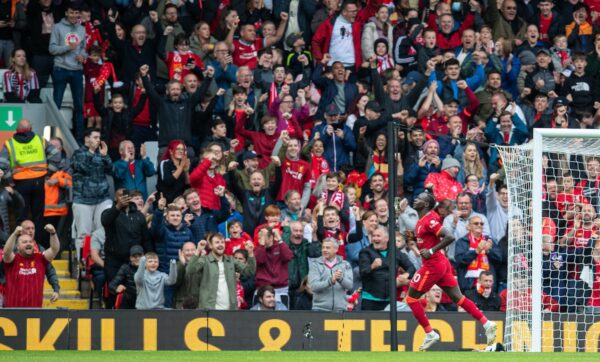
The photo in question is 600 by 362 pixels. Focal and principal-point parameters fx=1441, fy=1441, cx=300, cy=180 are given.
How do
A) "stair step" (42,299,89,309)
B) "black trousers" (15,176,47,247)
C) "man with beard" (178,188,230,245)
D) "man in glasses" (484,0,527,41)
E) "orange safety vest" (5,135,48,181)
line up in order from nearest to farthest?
"man with beard" (178,188,230,245)
"stair step" (42,299,89,309)
"black trousers" (15,176,47,247)
"orange safety vest" (5,135,48,181)
"man in glasses" (484,0,527,41)

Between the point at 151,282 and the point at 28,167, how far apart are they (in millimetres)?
2979

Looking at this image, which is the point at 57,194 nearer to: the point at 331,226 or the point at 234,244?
the point at 234,244

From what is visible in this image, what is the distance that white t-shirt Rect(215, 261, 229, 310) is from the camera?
669 inches

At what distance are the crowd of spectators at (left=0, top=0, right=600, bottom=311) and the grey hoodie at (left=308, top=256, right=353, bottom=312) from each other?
0.02m

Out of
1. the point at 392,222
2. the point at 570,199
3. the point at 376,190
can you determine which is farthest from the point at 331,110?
the point at 392,222

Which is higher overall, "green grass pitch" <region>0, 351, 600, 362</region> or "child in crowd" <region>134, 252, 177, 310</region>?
"child in crowd" <region>134, 252, 177, 310</region>

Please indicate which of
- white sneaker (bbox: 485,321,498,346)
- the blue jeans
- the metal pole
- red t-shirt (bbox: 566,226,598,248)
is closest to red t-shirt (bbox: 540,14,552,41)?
red t-shirt (bbox: 566,226,598,248)

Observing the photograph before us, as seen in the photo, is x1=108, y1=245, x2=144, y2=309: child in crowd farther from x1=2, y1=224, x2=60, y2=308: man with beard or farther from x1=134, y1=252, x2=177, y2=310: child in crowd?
x1=2, y1=224, x2=60, y2=308: man with beard

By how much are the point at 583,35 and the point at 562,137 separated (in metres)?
7.09

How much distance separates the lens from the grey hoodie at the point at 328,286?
1719 centimetres

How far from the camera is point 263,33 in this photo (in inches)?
869

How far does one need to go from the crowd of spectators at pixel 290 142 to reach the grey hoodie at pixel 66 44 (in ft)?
0.11

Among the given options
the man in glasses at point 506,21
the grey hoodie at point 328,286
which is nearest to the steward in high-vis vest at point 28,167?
the grey hoodie at point 328,286

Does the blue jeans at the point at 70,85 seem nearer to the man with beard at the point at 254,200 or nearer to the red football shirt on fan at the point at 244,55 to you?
the red football shirt on fan at the point at 244,55
